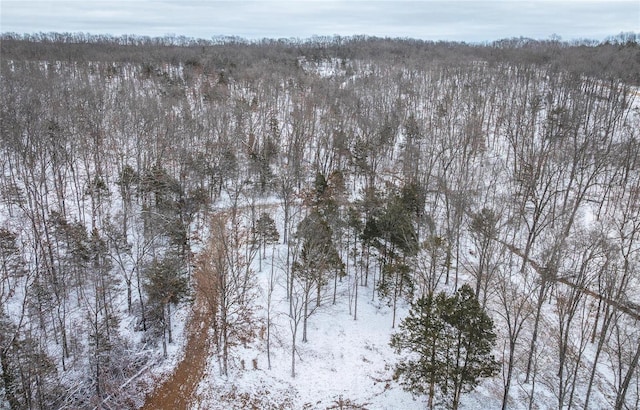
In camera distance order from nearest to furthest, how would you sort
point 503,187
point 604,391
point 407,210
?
point 604,391 → point 407,210 → point 503,187

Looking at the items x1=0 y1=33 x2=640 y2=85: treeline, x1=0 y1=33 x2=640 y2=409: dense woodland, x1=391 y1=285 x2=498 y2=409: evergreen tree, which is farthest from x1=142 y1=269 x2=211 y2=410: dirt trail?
x1=0 y1=33 x2=640 y2=85: treeline

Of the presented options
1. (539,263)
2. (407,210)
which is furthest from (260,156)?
(539,263)

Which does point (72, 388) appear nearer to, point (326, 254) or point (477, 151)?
point (326, 254)

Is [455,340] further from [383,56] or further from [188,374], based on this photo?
[383,56]

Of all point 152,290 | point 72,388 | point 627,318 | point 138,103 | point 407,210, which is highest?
point 138,103

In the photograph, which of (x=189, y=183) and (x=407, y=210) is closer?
Result: (x=407, y=210)

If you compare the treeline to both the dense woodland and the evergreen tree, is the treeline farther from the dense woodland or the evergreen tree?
the evergreen tree
